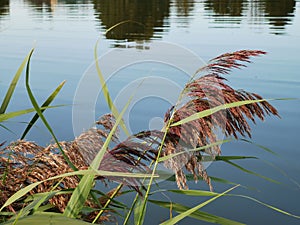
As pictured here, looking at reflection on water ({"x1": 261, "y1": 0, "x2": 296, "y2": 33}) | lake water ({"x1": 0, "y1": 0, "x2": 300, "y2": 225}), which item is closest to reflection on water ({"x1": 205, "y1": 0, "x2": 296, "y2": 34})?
reflection on water ({"x1": 261, "y1": 0, "x2": 296, "y2": 33})

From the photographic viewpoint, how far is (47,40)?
21000 millimetres

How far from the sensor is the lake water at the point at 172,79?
16.1ft

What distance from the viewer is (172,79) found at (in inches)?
451

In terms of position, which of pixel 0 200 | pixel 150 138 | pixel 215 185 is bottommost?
pixel 215 185

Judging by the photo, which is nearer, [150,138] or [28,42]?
[150,138]

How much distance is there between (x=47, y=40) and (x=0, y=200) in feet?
64.2

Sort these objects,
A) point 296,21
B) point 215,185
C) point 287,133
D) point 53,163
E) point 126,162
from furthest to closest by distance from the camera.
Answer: point 296,21, point 287,133, point 215,185, point 53,163, point 126,162

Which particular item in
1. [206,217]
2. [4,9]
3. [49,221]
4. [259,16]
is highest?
[4,9]

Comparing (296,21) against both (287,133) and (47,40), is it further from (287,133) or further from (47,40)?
(287,133)

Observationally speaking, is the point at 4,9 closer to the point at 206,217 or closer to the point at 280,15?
Result: the point at 280,15

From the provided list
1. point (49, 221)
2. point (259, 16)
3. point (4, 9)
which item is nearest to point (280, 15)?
point (259, 16)

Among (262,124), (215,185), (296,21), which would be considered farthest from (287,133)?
(296,21)

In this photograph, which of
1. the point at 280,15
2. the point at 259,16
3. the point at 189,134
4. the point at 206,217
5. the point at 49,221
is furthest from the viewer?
the point at 280,15

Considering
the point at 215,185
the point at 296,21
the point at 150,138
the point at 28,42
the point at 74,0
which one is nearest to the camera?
the point at 150,138
